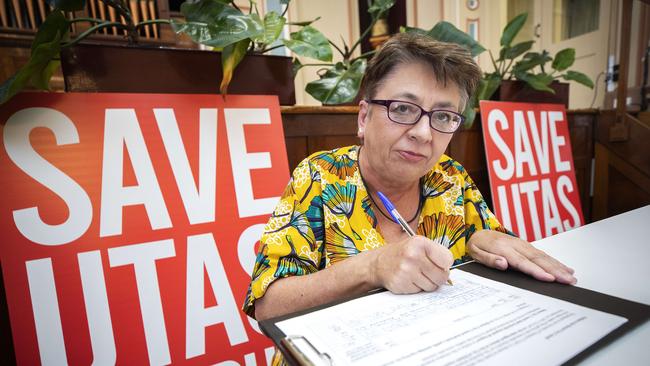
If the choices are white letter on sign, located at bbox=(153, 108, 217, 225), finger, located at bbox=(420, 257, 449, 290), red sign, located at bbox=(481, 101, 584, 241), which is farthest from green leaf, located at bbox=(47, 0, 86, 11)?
red sign, located at bbox=(481, 101, 584, 241)

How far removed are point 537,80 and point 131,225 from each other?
203 cm

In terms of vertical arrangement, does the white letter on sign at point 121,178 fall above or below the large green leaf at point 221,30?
below

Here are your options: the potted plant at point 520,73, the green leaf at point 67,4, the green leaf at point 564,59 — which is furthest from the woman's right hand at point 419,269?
the green leaf at point 564,59

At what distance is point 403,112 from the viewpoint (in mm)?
693

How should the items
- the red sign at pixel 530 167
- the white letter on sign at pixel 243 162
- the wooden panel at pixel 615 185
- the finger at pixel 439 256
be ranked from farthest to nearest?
the wooden panel at pixel 615 185
the red sign at pixel 530 167
the white letter on sign at pixel 243 162
the finger at pixel 439 256

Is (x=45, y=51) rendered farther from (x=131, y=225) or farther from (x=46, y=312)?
(x=46, y=312)

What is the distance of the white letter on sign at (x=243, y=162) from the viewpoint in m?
1.01

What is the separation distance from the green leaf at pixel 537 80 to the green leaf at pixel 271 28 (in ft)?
4.72

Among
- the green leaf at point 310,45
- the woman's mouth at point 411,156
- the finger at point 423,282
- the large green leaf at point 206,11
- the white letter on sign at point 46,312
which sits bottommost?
the white letter on sign at point 46,312

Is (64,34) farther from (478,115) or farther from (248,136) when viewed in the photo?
(478,115)

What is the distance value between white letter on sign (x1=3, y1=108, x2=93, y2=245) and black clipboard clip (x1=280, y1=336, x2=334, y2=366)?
798 millimetres

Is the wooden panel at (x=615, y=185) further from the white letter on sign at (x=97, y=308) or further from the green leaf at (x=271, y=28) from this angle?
the white letter on sign at (x=97, y=308)

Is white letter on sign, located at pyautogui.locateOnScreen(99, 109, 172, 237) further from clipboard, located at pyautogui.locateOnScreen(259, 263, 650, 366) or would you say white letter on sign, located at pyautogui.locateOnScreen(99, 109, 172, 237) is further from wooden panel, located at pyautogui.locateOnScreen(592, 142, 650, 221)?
wooden panel, located at pyautogui.locateOnScreen(592, 142, 650, 221)

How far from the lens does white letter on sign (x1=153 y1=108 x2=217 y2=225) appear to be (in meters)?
0.94
